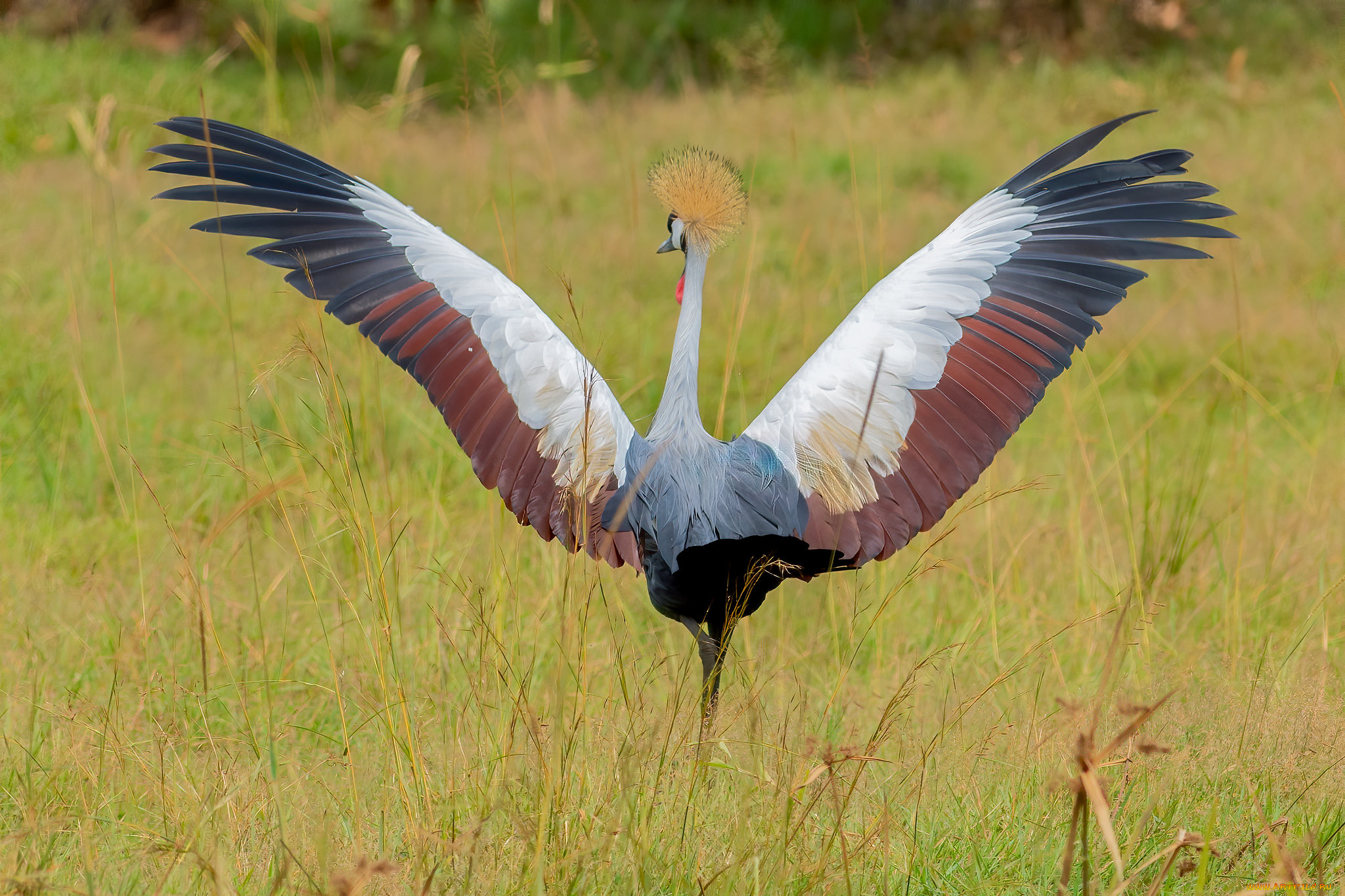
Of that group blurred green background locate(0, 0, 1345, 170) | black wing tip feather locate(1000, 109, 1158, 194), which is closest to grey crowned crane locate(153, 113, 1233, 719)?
black wing tip feather locate(1000, 109, 1158, 194)

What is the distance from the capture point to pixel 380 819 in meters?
2.11

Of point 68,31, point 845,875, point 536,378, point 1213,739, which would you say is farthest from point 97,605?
point 68,31

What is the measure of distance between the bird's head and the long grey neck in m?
0.13

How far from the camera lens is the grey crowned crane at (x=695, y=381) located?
256 cm

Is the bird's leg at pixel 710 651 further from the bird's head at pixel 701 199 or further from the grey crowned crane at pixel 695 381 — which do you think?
the bird's head at pixel 701 199

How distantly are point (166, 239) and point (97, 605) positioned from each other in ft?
10.1

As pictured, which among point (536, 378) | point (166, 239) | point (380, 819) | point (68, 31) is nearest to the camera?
point (380, 819)

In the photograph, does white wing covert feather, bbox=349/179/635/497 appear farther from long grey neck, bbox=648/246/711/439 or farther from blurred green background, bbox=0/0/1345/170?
blurred green background, bbox=0/0/1345/170

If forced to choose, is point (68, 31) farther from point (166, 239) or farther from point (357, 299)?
point (357, 299)

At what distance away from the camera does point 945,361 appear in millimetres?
2699

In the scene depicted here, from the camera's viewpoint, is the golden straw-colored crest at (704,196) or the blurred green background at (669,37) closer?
the golden straw-colored crest at (704,196)

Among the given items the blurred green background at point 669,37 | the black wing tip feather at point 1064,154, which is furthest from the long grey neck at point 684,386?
the blurred green background at point 669,37

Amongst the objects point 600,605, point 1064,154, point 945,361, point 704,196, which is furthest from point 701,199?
point 600,605

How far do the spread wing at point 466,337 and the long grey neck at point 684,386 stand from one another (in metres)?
0.09
